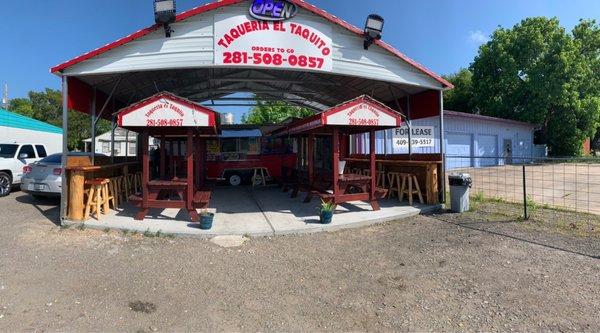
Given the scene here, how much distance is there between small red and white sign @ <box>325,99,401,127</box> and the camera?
7.84m

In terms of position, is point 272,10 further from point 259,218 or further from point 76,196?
point 76,196

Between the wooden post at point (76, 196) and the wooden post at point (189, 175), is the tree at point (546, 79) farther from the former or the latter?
the wooden post at point (76, 196)

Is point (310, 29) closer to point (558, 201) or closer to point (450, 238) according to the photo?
point (450, 238)

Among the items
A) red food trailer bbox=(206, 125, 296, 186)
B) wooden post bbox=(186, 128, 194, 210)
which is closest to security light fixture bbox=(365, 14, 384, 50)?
wooden post bbox=(186, 128, 194, 210)

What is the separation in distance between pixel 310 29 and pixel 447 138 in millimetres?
16737

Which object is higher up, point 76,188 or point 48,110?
point 48,110

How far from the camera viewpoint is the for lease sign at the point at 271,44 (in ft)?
25.2

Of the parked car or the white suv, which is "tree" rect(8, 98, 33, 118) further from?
the parked car

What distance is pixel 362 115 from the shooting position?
8.10 metres

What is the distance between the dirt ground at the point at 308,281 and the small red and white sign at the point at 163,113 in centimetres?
225

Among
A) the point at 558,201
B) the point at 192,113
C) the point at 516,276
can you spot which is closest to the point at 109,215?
the point at 192,113

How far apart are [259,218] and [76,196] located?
3.73 metres

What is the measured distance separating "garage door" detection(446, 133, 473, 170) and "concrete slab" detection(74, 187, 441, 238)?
14205 millimetres

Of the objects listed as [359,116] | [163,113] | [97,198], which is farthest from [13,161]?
[359,116]
